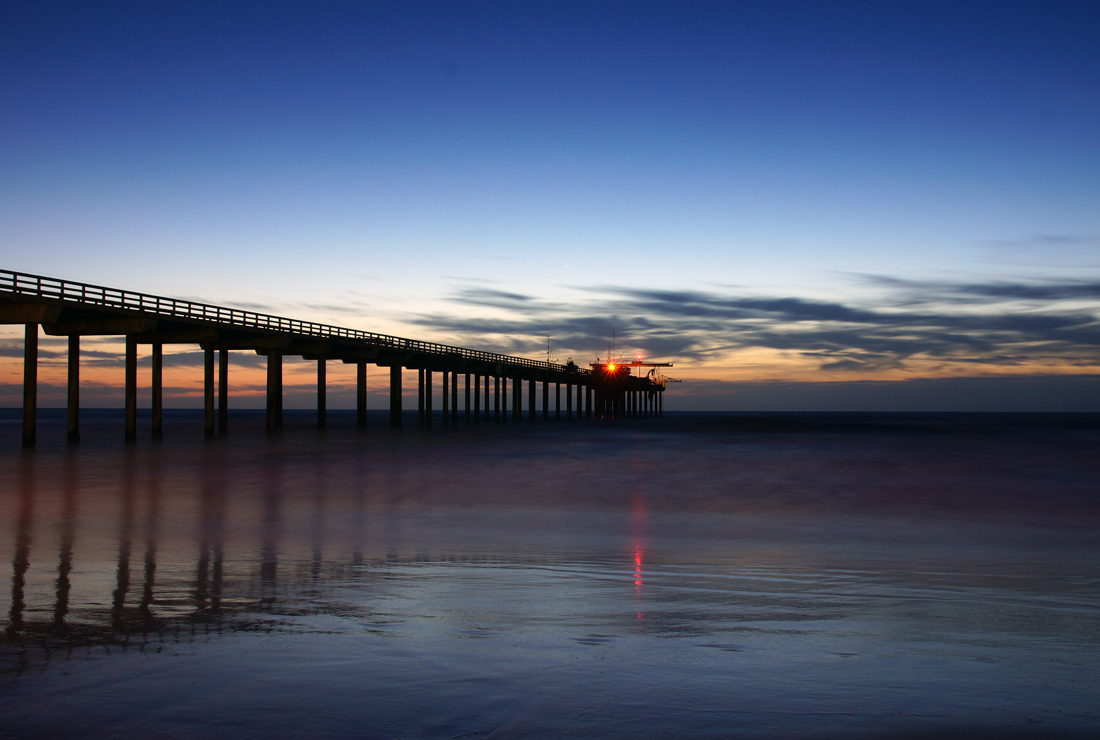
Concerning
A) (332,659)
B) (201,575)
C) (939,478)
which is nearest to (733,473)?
(939,478)

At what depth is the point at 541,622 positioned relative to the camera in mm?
6168

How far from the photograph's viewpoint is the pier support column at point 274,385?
A: 44.5 meters

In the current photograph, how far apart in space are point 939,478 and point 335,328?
3526 cm

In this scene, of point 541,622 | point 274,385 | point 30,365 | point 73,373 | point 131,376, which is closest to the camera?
point 541,622

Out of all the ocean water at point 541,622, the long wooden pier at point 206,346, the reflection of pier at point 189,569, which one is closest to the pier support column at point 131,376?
the long wooden pier at point 206,346

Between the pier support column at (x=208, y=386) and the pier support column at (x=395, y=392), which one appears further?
the pier support column at (x=395, y=392)

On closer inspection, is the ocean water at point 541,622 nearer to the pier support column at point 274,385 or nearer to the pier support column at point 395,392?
the pier support column at point 274,385

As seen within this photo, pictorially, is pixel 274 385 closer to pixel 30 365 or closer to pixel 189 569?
pixel 30 365

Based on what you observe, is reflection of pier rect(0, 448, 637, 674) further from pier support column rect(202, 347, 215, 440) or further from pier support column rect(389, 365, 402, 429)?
pier support column rect(389, 365, 402, 429)

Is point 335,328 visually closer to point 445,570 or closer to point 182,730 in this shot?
point 445,570

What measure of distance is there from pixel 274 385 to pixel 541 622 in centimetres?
4311

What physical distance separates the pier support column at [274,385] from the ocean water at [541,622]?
Answer: 95.5ft

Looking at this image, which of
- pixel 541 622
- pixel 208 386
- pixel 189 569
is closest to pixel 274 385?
pixel 208 386

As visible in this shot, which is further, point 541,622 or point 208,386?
point 208,386
